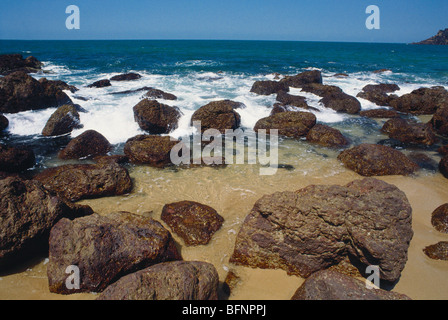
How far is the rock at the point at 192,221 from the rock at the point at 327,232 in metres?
0.69

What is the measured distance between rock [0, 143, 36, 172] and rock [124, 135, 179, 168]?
7.98ft

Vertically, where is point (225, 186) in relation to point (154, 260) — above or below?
above

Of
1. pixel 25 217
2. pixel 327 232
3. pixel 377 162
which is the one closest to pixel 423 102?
pixel 377 162

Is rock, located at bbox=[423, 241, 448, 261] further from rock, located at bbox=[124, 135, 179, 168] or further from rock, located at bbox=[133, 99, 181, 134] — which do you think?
rock, located at bbox=[133, 99, 181, 134]

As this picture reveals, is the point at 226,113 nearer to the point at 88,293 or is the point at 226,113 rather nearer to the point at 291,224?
the point at 291,224

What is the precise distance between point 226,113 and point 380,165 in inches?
215

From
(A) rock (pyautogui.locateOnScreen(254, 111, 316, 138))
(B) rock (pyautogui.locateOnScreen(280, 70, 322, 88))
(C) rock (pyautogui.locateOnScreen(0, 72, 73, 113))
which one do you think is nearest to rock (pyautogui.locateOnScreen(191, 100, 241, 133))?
(A) rock (pyautogui.locateOnScreen(254, 111, 316, 138))

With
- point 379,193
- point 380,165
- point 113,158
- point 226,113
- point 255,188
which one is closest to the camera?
point 379,193

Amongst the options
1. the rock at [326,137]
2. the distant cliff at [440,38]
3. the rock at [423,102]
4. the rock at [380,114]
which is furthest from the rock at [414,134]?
the distant cliff at [440,38]

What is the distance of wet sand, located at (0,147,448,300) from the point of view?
A: 11.9ft

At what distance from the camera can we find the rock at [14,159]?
661cm
